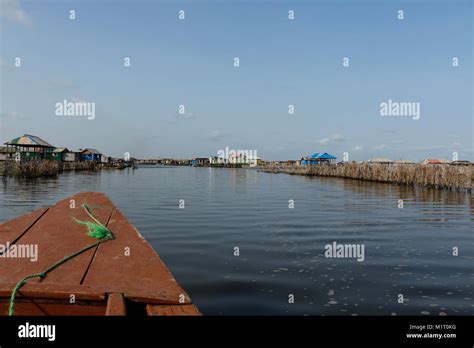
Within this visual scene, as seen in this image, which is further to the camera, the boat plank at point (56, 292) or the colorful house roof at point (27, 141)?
the colorful house roof at point (27, 141)

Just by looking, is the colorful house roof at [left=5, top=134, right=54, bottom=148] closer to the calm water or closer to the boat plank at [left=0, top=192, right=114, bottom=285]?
the calm water

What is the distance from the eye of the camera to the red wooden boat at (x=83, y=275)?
11.2ft

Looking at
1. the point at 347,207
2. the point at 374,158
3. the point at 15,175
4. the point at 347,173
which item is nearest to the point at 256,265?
the point at 347,207

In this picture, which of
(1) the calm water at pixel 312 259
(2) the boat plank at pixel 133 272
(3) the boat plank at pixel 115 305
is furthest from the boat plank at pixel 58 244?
(1) the calm water at pixel 312 259

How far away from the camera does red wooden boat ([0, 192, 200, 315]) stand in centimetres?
342

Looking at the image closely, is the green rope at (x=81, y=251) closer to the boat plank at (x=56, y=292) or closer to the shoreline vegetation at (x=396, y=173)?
the boat plank at (x=56, y=292)

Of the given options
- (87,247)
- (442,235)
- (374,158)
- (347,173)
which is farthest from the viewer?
(374,158)

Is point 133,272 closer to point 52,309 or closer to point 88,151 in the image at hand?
point 52,309

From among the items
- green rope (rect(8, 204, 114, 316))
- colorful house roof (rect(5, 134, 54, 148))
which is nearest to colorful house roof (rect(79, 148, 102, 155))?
colorful house roof (rect(5, 134, 54, 148))

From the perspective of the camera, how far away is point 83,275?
3.99 meters

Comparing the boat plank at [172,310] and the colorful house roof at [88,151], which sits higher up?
the colorful house roof at [88,151]
